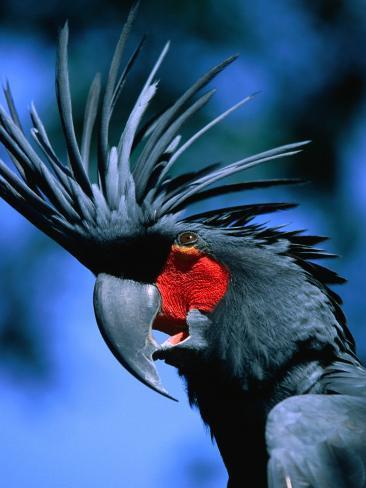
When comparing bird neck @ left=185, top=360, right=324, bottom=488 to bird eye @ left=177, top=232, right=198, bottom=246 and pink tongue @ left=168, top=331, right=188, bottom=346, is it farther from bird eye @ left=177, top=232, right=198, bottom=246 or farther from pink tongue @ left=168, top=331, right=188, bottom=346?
bird eye @ left=177, top=232, right=198, bottom=246

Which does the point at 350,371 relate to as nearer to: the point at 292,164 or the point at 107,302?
the point at 107,302

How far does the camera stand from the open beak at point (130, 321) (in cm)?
344

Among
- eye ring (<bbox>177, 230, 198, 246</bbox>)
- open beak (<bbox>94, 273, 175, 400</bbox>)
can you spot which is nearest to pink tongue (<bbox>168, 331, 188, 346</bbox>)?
open beak (<bbox>94, 273, 175, 400</bbox>)

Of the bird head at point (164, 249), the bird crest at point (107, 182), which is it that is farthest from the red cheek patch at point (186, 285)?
the bird crest at point (107, 182)

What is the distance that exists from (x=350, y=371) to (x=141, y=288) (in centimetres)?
87

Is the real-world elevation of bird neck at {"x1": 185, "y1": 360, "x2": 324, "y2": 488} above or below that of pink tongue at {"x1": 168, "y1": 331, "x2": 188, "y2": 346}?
below

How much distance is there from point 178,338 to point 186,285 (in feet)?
0.70

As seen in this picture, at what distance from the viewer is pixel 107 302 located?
3553 millimetres

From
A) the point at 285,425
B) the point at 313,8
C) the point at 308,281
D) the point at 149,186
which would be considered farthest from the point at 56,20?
the point at 285,425

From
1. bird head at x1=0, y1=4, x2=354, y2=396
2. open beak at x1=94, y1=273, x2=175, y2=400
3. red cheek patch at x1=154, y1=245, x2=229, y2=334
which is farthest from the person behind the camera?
red cheek patch at x1=154, y1=245, x2=229, y2=334

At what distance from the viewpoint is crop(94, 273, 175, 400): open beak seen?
3.44 m

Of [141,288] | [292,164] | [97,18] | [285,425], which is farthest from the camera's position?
[97,18]

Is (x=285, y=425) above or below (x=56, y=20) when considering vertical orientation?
below

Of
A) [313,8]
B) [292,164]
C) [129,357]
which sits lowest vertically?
[129,357]
